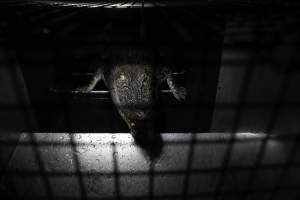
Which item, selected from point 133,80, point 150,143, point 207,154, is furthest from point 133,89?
point 207,154

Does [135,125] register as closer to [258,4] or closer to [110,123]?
[110,123]

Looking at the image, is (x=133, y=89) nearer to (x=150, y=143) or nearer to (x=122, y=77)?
(x=122, y=77)

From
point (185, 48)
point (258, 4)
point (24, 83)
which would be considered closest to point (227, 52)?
point (185, 48)

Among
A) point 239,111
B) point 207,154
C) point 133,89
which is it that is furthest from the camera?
point 133,89

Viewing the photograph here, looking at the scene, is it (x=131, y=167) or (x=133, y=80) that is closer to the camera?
(x=131, y=167)

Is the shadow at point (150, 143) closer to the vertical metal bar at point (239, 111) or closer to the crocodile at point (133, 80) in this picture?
the crocodile at point (133, 80)

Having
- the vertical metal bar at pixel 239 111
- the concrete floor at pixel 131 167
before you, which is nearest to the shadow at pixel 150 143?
the concrete floor at pixel 131 167
